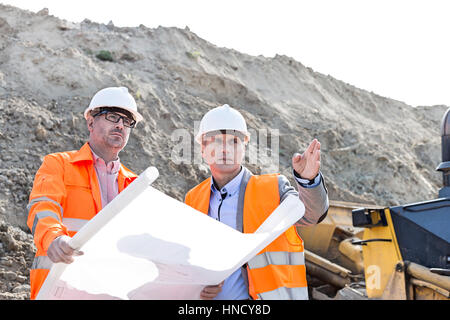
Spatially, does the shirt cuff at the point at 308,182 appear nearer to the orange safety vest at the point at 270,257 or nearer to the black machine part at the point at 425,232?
the orange safety vest at the point at 270,257

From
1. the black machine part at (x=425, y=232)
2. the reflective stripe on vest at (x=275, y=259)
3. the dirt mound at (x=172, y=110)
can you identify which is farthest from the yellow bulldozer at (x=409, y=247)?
the dirt mound at (x=172, y=110)

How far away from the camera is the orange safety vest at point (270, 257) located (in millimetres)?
2469

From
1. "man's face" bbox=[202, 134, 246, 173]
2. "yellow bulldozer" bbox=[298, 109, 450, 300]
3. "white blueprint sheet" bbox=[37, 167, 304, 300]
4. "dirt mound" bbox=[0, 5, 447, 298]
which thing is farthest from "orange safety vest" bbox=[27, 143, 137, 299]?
"dirt mound" bbox=[0, 5, 447, 298]

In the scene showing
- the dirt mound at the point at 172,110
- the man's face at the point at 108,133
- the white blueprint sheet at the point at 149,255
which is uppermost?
the dirt mound at the point at 172,110

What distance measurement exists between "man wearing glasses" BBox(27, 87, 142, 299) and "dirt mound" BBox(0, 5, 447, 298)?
3.93 metres

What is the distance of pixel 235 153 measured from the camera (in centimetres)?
285

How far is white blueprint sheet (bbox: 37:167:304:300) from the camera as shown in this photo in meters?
2.02

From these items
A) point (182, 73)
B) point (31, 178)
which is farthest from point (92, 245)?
point (182, 73)

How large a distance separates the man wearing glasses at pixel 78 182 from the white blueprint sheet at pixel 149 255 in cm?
13

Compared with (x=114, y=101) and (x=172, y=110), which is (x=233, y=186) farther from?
(x=172, y=110)

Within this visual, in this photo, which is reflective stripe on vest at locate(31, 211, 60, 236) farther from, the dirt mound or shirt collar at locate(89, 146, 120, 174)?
the dirt mound

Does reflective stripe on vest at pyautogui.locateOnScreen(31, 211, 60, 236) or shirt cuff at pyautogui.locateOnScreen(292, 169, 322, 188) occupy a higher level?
shirt cuff at pyautogui.locateOnScreen(292, 169, 322, 188)
